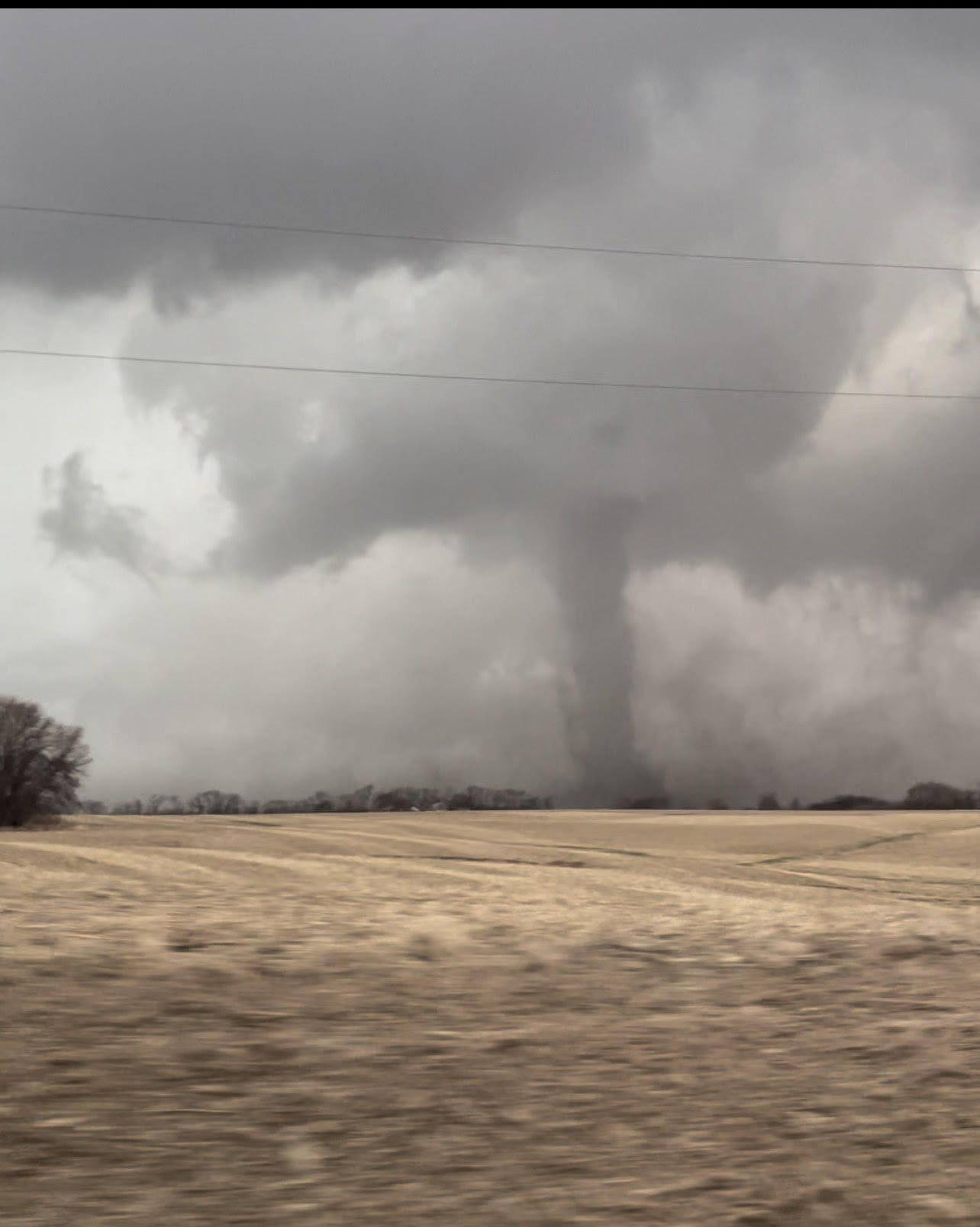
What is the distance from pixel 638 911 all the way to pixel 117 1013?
5968 mm

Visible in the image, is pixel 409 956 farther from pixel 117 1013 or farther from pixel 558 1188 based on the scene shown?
pixel 558 1188

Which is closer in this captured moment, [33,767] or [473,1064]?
[473,1064]

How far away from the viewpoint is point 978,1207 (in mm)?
5105

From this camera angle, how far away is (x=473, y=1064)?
20.2ft

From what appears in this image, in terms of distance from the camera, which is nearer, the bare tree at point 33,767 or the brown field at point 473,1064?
the brown field at point 473,1064

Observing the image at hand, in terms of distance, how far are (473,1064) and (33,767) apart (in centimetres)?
6274

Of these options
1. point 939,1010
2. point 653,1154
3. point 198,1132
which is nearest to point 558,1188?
point 653,1154

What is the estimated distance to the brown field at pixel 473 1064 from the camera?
16.2ft

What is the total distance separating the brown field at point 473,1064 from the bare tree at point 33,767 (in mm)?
56847

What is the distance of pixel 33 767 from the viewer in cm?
6284

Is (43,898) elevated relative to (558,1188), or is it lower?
elevated

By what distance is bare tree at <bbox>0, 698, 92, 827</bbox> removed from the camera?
203ft

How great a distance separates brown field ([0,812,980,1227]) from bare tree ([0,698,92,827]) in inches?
2238

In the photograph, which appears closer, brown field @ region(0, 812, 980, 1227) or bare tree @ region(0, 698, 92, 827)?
brown field @ region(0, 812, 980, 1227)
